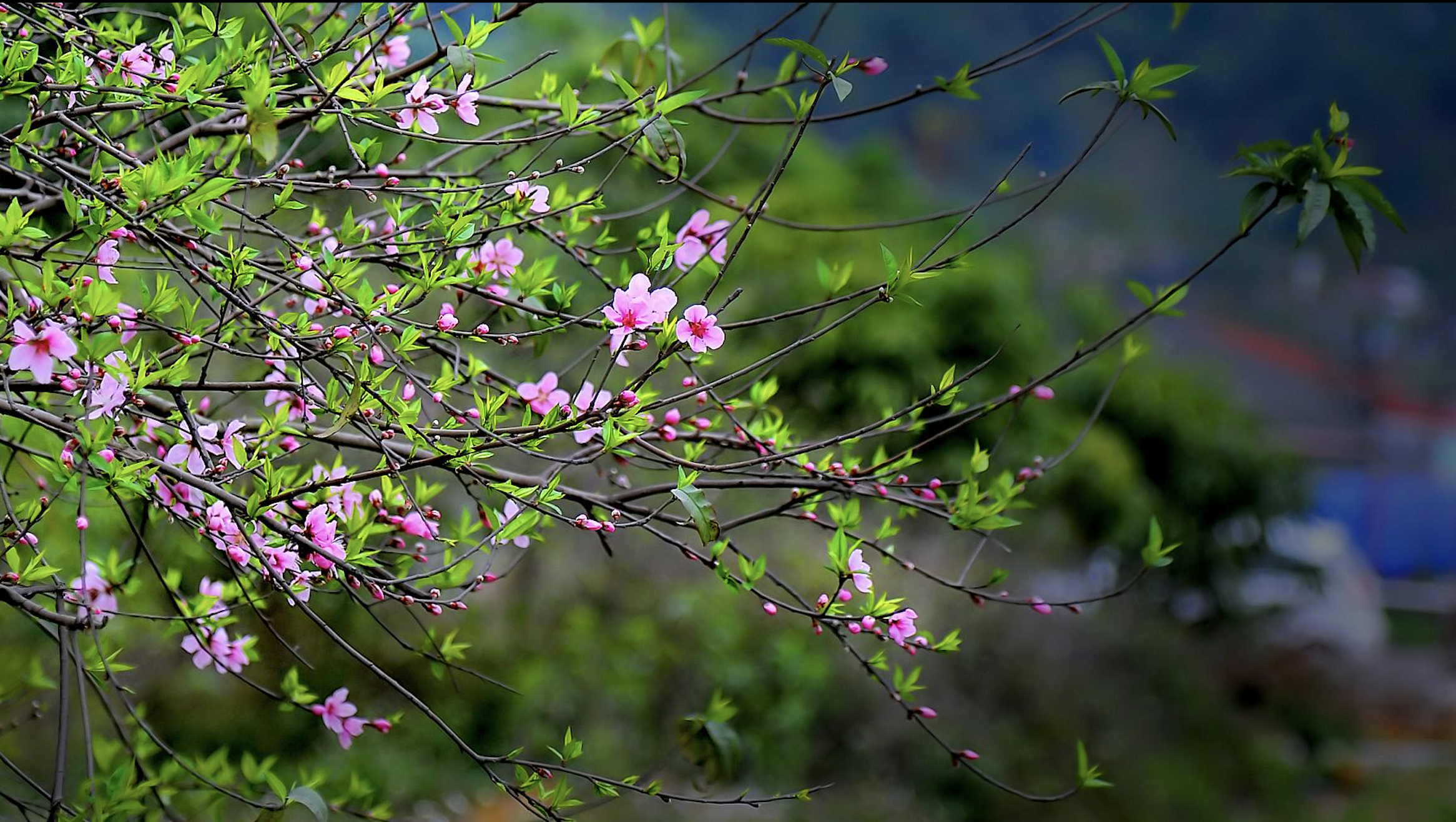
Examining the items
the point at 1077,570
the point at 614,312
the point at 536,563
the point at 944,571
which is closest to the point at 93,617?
the point at 614,312

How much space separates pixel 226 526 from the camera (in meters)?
1.09

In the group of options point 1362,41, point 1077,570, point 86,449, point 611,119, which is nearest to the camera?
point 86,449

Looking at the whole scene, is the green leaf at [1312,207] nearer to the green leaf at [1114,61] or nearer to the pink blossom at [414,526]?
the green leaf at [1114,61]

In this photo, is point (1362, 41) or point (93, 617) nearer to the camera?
point (93, 617)

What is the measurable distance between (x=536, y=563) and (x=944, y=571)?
162 cm

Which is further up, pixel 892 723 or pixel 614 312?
pixel 614 312

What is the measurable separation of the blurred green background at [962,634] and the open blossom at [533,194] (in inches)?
18.8

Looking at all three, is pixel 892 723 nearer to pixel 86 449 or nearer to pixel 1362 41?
pixel 86 449

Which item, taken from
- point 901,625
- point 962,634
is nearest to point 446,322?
point 901,625

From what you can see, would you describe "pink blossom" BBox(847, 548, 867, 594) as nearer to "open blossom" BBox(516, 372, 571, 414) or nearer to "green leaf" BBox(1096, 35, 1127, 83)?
"open blossom" BBox(516, 372, 571, 414)

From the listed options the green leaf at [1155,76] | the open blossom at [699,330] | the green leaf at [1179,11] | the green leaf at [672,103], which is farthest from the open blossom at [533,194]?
the green leaf at [1179,11]

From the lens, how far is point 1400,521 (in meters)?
13.2

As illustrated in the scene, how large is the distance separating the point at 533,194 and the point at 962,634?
10.6ft

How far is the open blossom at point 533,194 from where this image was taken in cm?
121
